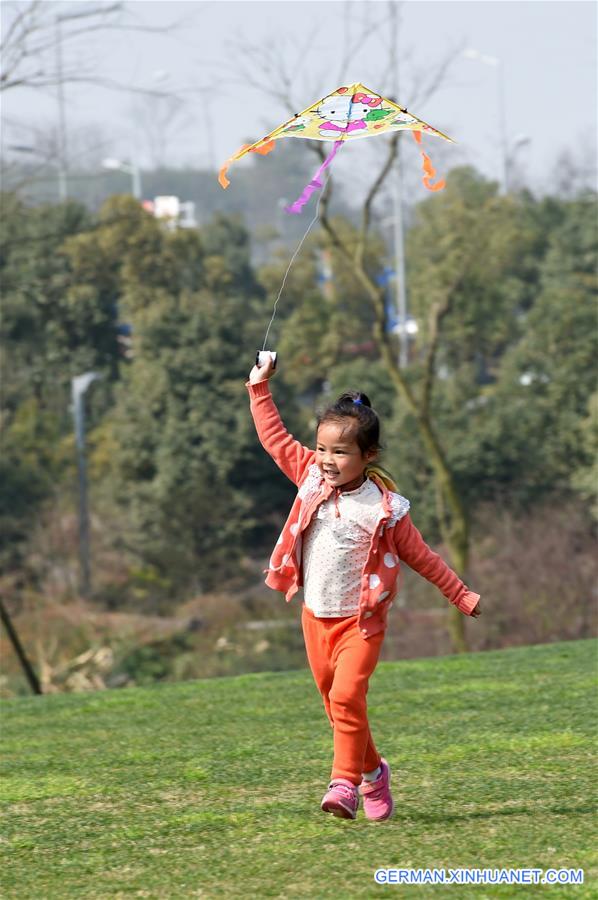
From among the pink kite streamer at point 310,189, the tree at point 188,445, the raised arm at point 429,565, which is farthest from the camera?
the tree at point 188,445

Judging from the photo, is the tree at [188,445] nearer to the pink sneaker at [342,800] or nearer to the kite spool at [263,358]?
the kite spool at [263,358]

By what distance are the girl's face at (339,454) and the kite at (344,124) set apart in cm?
102

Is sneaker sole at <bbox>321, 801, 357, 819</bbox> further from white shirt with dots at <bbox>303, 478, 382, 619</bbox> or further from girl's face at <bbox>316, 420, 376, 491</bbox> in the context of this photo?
girl's face at <bbox>316, 420, 376, 491</bbox>

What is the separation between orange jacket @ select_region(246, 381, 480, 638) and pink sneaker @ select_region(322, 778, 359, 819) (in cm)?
49

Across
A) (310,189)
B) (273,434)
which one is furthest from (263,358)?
(310,189)

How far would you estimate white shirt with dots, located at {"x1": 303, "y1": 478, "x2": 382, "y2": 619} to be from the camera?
4762 millimetres

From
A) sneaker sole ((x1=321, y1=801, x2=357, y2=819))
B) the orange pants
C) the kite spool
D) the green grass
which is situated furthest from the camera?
the kite spool

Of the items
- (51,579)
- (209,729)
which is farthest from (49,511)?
(209,729)

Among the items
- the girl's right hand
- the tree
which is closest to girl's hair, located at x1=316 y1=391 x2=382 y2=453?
the girl's right hand

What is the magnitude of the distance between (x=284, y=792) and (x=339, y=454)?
4.63 ft

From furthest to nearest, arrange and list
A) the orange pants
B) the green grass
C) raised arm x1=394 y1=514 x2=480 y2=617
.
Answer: raised arm x1=394 y1=514 x2=480 y2=617 → the orange pants → the green grass

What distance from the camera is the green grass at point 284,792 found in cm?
409

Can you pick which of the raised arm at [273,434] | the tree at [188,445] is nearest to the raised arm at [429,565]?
the raised arm at [273,434]

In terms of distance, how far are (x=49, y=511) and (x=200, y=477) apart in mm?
3851
